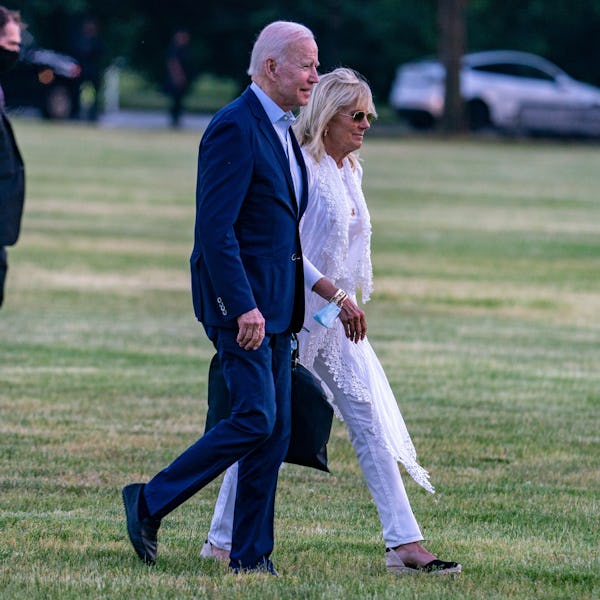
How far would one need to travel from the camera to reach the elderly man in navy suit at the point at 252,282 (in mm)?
5488

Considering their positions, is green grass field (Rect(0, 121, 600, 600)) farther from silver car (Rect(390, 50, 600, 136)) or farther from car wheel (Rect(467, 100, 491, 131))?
car wheel (Rect(467, 100, 491, 131))

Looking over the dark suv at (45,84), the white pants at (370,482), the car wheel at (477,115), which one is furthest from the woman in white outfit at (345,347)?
the car wheel at (477,115)

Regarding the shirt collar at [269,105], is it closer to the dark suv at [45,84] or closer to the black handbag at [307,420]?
the black handbag at [307,420]

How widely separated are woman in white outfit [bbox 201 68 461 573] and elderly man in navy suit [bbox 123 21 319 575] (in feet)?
0.91

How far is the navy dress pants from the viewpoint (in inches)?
220

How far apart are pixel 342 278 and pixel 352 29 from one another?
152ft

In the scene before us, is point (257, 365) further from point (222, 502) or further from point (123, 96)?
point (123, 96)

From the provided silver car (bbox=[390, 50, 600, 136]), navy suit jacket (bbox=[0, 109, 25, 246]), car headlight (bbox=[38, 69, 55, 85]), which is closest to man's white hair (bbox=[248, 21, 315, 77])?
navy suit jacket (bbox=[0, 109, 25, 246])

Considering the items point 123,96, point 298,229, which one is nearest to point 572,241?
point 298,229

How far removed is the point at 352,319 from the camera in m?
5.88

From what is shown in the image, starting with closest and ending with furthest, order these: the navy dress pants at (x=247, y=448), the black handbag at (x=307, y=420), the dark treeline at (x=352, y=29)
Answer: the navy dress pants at (x=247, y=448) → the black handbag at (x=307, y=420) → the dark treeline at (x=352, y=29)

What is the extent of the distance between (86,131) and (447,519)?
3263 centimetres

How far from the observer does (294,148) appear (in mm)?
5859

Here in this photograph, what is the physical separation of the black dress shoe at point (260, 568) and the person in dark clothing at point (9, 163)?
10.1ft
